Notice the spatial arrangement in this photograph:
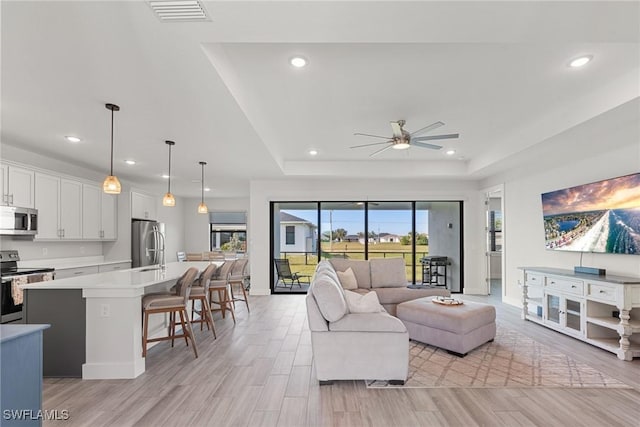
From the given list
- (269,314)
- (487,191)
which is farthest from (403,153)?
(269,314)

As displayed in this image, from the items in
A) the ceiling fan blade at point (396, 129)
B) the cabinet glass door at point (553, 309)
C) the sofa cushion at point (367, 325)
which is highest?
the ceiling fan blade at point (396, 129)

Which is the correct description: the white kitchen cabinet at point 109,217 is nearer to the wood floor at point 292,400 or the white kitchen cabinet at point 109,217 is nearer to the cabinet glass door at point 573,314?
the wood floor at point 292,400

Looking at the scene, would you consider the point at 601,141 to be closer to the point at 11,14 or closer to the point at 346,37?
the point at 346,37

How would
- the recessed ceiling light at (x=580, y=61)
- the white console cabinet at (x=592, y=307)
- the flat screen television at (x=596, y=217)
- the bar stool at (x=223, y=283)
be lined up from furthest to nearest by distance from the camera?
the bar stool at (x=223, y=283)
the flat screen television at (x=596, y=217)
the white console cabinet at (x=592, y=307)
the recessed ceiling light at (x=580, y=61)

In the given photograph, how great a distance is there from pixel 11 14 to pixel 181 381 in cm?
293

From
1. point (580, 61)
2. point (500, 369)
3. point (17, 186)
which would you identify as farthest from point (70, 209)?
point (580, 61)

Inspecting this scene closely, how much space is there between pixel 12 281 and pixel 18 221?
32.6 inches

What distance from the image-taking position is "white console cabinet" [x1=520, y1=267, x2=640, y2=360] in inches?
143

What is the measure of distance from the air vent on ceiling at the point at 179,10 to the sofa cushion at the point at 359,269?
4.52 m

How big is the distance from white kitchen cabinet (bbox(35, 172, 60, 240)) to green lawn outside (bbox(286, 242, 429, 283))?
4.35 metres

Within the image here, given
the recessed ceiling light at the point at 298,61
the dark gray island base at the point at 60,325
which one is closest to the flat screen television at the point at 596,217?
the recessed ceiling light at the point at 298,61

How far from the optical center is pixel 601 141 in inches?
166

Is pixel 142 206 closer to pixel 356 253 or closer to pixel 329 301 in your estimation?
pixel 356 253

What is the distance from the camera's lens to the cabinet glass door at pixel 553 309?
4646 mm
